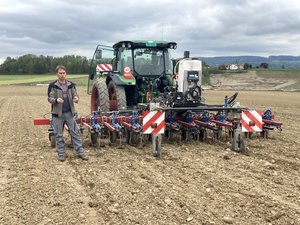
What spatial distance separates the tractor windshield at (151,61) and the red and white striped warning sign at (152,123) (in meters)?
2.62

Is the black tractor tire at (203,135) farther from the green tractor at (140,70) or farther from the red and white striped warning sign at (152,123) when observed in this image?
the red and white striped warning sign at (152,123)

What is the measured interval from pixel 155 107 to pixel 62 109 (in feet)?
5.19

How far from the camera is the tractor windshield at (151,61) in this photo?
9.87m

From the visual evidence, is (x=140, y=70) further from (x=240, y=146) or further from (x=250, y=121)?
(x=240, y=146)

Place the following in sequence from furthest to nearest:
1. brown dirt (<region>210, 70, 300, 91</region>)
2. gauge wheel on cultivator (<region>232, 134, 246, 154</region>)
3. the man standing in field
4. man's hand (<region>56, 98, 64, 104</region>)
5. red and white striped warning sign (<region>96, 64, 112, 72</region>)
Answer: brown dirt (<region>210, 70, 300, 91</region>) → red and white striped warning sign (<region>96, 64, 112, 72</region>) → gauge wheel on cultivator (<region>232, 134, 246, 154</region>) → the man standing in field → man's hand (<region>56, 98, 64, 104</region>)

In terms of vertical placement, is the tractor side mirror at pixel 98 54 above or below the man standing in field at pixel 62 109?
above

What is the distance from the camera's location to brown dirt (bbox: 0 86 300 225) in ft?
14.2

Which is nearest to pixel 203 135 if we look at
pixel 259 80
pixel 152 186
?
pixel 152 186

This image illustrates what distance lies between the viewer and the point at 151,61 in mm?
10008

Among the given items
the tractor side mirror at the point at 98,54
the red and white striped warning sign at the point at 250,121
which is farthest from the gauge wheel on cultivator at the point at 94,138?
the tractor side mirror at the point at 98,54

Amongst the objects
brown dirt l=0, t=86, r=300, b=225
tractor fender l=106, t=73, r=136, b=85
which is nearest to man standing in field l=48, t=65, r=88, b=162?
brown dirt l=0, t=86, r=300, b=225

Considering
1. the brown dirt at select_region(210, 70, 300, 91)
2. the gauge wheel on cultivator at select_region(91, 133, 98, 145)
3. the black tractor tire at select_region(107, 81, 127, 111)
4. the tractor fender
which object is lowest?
the brown dirt at select_region(210, 70, 300, 91)

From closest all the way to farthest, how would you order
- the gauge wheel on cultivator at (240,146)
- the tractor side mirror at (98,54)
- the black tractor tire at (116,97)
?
the gauge wheel on cultivator at (240,146), the black tractor tire at (116,97), the tractor side mirror at (98,54)

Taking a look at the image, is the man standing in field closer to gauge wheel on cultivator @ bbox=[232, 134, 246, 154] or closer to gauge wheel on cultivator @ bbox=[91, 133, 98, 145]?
gauge wheel on cultivator @ bbox=[91, 133, 98, 145]
